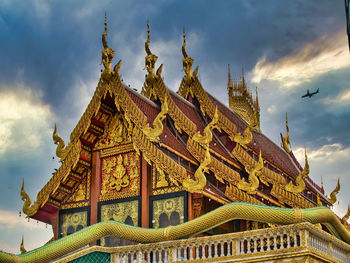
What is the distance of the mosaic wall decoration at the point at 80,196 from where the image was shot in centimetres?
1513

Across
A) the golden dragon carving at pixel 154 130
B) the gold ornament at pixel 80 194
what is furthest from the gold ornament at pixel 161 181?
the gold ornament at pixel 80 194

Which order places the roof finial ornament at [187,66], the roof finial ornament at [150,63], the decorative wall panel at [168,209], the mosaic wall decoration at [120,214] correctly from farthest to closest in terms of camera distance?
1. the roof finial ornament at [187,66]
2. the roof finial ornament at [150,63]
3. the mosaic wall decoration at [120,214]
4. the decorative wall panel at [168,209]

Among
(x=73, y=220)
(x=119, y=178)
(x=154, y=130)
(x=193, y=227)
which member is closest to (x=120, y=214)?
(x=119, y=178)

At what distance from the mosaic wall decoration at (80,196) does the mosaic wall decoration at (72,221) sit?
0.67 ft

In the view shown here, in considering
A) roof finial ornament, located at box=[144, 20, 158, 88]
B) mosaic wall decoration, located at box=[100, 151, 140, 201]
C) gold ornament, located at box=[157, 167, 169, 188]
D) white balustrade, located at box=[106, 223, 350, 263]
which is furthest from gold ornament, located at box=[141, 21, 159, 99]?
white balustrade, located at box=[106, 223, 350, 263]

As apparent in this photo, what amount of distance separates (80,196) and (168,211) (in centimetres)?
259

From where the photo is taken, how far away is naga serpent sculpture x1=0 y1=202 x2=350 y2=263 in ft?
35.7

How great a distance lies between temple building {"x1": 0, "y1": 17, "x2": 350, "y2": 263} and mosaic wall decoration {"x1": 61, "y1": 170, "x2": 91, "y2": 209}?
24 millimetres

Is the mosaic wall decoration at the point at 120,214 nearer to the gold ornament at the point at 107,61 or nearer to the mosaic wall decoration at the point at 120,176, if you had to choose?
the mosaic wall decoration at the point at 120,176

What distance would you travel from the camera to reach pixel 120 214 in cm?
1433

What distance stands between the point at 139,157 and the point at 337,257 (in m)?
5.06

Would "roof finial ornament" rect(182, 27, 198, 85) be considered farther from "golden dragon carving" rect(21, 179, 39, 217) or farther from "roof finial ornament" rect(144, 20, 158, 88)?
"golden dragon carving" rect(21, 179, 39, 217)

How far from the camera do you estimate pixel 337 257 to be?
37.2 ft

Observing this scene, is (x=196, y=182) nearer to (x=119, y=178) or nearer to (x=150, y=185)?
(x=150, y=185)
